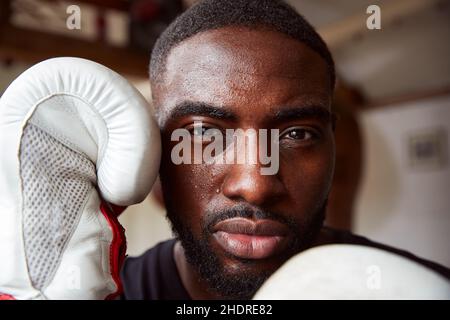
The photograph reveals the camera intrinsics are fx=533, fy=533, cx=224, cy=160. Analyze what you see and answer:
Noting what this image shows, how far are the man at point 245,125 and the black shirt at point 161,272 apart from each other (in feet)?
0.62

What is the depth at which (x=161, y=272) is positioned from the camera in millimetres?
1031

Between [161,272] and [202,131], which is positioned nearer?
[202,131]

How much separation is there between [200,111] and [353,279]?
0.32 metres

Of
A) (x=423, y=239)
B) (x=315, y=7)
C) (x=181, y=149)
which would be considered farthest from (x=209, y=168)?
(x=423, y=239)

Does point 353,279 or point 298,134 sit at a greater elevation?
point 298,134

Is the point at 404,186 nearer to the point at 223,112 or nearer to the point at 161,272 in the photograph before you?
the point at 161,272

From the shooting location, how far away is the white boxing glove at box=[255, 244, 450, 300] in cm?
55

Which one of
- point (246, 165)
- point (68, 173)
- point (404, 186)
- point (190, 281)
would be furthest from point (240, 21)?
point (404, 186)

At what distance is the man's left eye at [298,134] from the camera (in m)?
0.77

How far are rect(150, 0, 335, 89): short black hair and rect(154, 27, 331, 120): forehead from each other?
1 centimetres

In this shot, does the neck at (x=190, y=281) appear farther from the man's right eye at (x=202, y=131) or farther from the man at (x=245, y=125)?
the man's right eye at (x=202, y=131)

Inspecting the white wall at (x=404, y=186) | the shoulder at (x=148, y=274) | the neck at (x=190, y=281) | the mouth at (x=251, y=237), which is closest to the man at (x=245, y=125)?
the mouth at (x=251, y=237)

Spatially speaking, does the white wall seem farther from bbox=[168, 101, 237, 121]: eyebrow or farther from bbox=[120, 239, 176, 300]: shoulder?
bbox=[168, 101, 237, 121]: eyebrow

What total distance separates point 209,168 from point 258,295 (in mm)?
232
